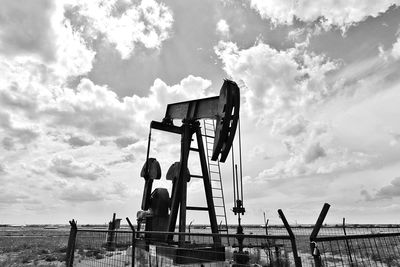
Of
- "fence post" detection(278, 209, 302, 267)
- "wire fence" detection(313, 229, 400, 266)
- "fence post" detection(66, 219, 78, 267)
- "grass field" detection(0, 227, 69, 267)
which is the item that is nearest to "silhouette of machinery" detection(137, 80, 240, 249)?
"fence post" detection(66, 219, 78, 267)

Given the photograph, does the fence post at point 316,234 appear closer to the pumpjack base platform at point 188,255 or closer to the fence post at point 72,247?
the pumpjack base platform at point 188,255

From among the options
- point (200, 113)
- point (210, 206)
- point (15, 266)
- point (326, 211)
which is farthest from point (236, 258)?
point (15, 266)

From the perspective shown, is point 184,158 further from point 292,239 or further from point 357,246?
point 292,239

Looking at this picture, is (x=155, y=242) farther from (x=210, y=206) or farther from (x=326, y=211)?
(x=326, y=211)

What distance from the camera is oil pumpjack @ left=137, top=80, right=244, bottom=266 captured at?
23.7 ft

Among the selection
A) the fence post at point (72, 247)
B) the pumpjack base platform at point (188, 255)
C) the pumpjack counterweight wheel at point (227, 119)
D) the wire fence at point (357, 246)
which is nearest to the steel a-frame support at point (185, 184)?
the pumpjack base platform at point (188, 255)

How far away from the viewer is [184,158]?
8250mm

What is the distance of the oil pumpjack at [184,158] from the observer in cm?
724

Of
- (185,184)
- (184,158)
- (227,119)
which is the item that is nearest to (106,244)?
(185,184)

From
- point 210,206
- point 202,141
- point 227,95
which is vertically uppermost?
point 227,95

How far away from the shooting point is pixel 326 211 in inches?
106

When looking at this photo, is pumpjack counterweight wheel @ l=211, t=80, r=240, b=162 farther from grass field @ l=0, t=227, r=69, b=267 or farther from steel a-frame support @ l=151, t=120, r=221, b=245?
grass field @ l=0, t=227, r=69, b=267

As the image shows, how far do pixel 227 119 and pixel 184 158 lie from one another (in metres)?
1.88

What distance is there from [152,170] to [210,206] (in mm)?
2336
